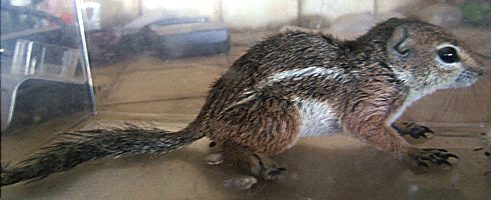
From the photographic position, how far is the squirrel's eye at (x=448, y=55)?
1266 millimetres

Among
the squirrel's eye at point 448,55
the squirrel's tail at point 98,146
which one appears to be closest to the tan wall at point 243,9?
the squirrel's eye at point 448,55

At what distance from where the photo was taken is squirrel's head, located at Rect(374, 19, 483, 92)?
1.27 meters

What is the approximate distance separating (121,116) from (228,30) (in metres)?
0.80

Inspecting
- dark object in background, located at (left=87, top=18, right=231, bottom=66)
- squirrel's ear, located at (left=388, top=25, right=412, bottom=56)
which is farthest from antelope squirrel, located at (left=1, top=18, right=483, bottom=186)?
dark object in background, located at (left=87, top=18, right=231, bottom=66)

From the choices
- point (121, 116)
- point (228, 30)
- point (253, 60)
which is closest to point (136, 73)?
point (121, 116)

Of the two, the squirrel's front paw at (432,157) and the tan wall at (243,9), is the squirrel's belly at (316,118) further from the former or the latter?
the tan wall at (243,9)

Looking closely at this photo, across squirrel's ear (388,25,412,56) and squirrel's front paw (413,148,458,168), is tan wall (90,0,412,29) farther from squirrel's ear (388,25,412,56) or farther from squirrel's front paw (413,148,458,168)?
squirrel's front paw (413,148,458,168)

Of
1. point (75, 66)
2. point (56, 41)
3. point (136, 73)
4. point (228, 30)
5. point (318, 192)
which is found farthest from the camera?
point (136, 73)

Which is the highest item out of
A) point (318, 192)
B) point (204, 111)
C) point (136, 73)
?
point (136, 73)

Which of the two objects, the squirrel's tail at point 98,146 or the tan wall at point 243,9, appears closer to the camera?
the squirrel's tail at point 98,146


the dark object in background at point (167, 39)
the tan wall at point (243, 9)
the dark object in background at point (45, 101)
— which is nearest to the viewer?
the dark object in background at point (45, 101)

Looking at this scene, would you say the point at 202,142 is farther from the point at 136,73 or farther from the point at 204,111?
the point at 136,73

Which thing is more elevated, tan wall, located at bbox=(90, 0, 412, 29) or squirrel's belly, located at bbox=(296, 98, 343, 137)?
tan wall, located at bbox=(90, 0, 412, 29)

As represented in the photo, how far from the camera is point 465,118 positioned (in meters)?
1.59
